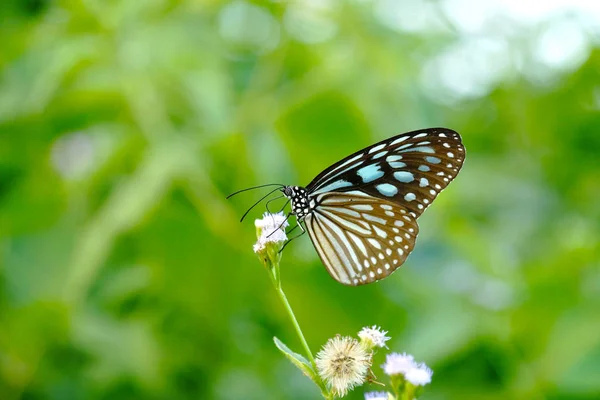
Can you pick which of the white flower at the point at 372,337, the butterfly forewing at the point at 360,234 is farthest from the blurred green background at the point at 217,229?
the white flower at the point at 372,337

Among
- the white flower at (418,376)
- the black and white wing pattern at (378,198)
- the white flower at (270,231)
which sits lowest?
the white flower at (418,376)

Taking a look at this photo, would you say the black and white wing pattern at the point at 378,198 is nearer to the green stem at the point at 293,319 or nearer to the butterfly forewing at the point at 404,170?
the butterfly forewing at the point at 404,170

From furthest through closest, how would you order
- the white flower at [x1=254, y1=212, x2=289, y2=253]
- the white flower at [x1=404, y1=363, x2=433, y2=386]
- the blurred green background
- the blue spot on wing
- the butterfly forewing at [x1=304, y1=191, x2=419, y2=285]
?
the blurred green background < the blue spot on wing < the butterfly forewing at [x1=304, y1=191, x2=419, y2=285] < the white flower at [x1=254, y1=212, x2=289, y2=253] < the white flower at [x1=404, y1=363, x2=433, y2=386]

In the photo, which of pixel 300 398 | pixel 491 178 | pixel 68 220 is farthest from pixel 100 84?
pixel 491 178

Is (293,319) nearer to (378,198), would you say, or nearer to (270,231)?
(270,231)

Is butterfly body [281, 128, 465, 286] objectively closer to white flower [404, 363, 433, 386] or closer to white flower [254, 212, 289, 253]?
white flower [254, 212, 289, 253]

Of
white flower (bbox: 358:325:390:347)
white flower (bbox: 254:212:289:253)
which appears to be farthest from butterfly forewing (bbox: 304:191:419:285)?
white flower (bbox: 358:325:390:347)

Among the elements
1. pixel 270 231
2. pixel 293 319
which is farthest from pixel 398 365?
pixel 270 231

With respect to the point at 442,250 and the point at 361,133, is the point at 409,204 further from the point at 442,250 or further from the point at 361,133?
the point at 442,250
